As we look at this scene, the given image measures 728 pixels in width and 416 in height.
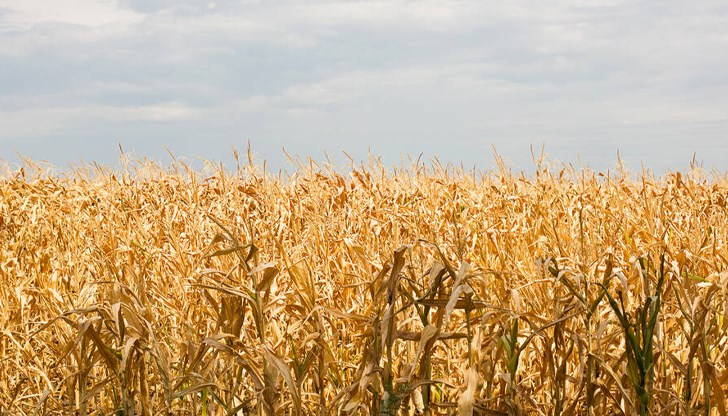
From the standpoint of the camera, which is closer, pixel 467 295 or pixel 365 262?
pixel 467 295

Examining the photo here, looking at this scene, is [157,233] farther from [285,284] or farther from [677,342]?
[677,342]

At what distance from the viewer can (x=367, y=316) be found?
2.89 m

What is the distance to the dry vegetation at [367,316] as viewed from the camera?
228 centimetres

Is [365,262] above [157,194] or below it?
below

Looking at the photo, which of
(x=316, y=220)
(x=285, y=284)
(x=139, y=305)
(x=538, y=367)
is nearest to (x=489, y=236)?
(x=316, y=220)

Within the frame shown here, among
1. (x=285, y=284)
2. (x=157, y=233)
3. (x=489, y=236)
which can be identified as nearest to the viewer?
(x=285, y=284)

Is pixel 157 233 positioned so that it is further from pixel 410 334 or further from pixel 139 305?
pixel 410 334

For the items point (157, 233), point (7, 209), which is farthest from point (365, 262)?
point (7, 209)

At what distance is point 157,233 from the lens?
6207mm

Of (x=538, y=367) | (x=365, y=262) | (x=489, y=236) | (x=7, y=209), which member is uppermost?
(x=7, y=209)

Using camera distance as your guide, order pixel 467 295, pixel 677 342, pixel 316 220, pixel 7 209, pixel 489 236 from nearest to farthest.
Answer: pixel 467 295, pixel 677 342, pixel 316 220, pixel 489 236, pixel 7 209

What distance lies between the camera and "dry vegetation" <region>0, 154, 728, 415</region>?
228 centimetres

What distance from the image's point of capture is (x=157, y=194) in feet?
28.6

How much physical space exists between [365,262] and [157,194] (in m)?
5.75
